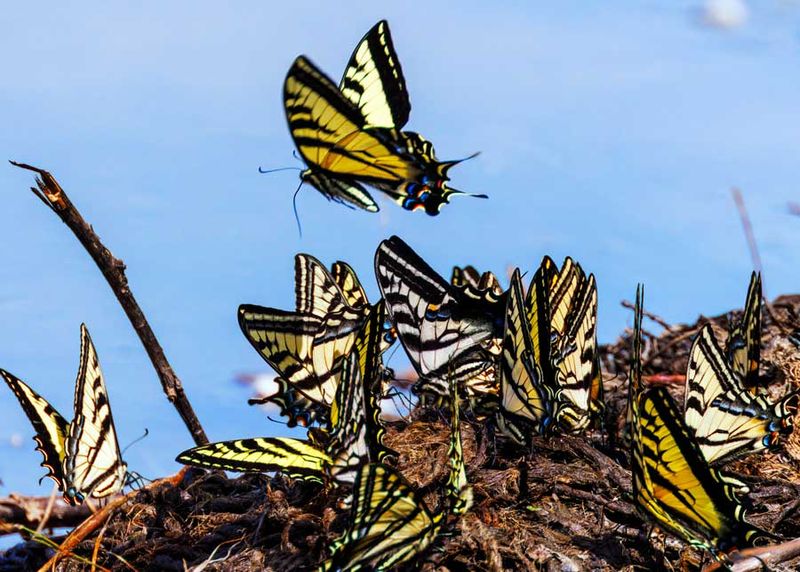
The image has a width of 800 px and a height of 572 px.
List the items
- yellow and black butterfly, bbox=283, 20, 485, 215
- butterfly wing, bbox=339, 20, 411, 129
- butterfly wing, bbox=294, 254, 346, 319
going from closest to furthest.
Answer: yellow and black butterfly, bbox=283, 20, 485, 215 < butterfly wing, bbox=339, 20, 411, 129 < butterfly wing, bbox=294, 254, 346, 319

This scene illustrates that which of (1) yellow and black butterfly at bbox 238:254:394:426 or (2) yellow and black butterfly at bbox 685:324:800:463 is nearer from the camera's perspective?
(2) yellow and black butterfly at bbox 685:324:800:463

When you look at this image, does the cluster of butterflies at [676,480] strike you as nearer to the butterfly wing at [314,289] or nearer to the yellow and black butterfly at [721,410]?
the yellow and black butterfly at [721,410]

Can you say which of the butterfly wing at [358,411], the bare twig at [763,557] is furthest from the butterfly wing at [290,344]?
the bare twig at [763,557]

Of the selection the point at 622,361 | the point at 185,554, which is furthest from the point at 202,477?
the point at 622,361

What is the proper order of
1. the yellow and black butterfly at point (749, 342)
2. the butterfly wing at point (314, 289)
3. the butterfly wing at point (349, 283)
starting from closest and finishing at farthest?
the yellow and black butterfly at point (749, 342), the butterfly wing at point (314, 289), the butterfly wing at point (349, 283)

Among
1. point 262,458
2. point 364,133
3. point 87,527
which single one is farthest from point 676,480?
point 87,527

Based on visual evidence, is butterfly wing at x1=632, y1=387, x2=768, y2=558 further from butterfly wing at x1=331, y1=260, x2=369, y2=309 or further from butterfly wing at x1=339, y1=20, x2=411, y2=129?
butterfly wing at x1=331, y1=260, x2=369, y2=309

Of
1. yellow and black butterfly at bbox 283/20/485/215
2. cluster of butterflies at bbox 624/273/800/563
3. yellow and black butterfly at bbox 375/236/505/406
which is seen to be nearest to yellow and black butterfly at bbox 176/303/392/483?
yellow and black butterfly at bbox 283/20/485/215
